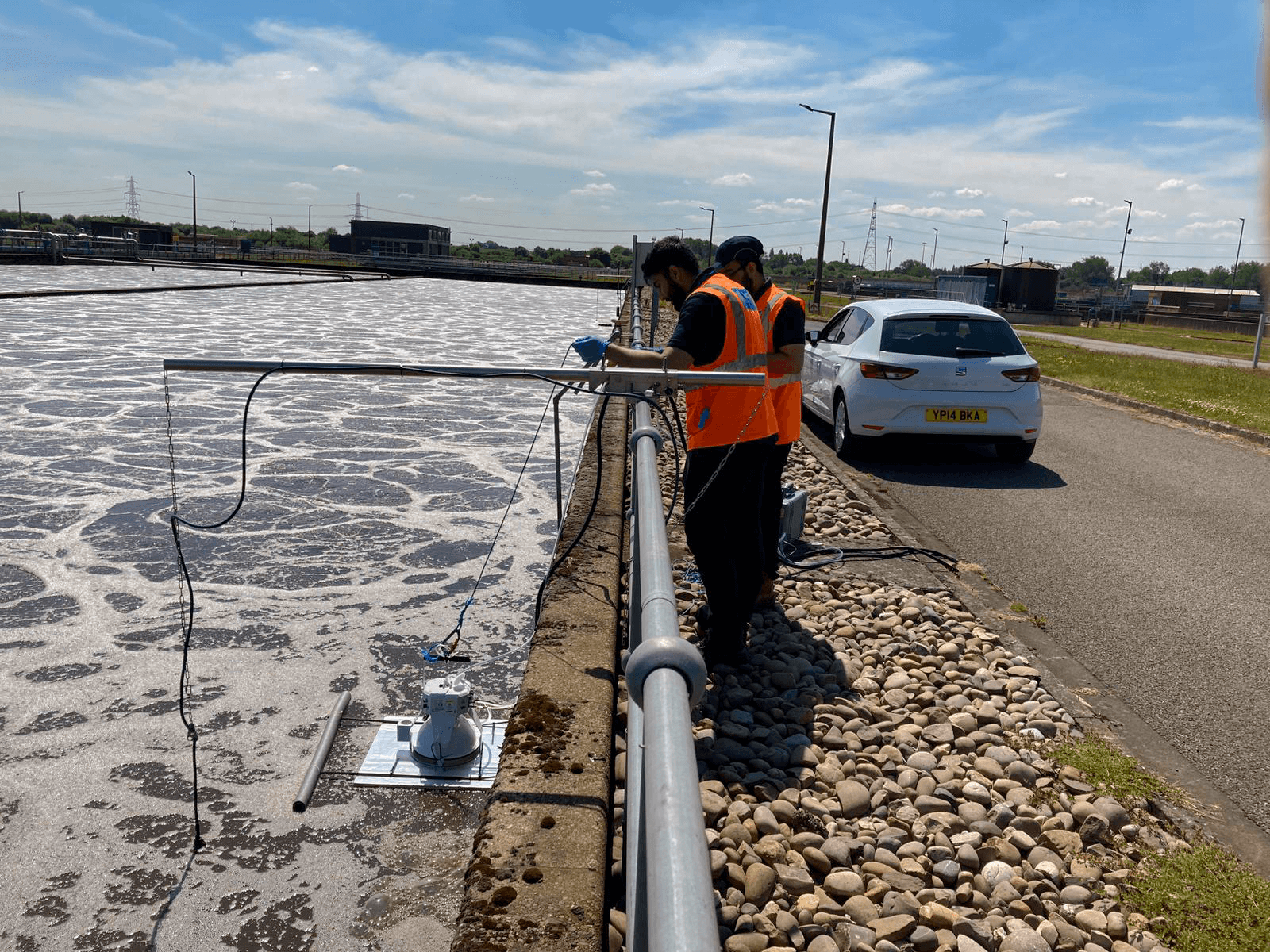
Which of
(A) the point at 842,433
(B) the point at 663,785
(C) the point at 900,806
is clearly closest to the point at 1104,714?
(C) the point at 900,806

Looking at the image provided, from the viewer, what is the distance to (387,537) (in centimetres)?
691

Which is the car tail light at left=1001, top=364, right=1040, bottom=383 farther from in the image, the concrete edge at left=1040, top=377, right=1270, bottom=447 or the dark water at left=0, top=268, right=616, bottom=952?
the concrete edge at left=1040, top=377, right=1270, bottom=447

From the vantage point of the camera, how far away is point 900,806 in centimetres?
362

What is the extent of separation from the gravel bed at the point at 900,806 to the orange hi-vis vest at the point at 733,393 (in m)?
1.03

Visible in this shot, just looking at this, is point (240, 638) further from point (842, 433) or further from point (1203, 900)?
point (842, 433)

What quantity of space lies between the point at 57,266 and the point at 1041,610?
4456 centimetres

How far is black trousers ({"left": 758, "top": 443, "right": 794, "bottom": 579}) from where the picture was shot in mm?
5133

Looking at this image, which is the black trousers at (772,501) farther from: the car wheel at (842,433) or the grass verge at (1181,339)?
the grass verge at (1181,339)

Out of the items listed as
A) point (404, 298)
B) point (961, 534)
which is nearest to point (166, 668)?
point (961, 534)

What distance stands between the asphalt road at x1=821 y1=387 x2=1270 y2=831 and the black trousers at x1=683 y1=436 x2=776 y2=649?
5.59 ft

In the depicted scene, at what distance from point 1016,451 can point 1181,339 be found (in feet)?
117

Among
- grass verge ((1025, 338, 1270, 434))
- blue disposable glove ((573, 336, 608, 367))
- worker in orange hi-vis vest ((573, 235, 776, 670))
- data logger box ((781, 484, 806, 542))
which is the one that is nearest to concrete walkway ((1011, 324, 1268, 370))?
grass verge ((1025, 338, 1270, 434))

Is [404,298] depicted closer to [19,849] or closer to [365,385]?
[365,385]

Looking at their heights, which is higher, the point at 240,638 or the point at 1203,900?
the point at 1203,900
